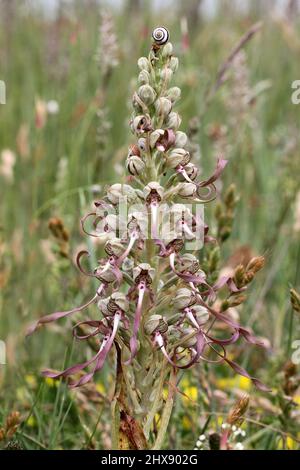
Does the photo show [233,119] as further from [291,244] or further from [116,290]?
[116,290]

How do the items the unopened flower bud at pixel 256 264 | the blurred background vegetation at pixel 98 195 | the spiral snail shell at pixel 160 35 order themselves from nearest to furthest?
1. the spiral snail shell at pixel 160 35
2. the unopened flower bud at pixel 256 264
3. the blurred background vegetation at pixel 98 195

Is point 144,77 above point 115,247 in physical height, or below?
above

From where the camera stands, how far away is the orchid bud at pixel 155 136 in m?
1.36

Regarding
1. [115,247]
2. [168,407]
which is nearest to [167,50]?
[115,247]

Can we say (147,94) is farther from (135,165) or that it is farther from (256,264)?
(256,264)

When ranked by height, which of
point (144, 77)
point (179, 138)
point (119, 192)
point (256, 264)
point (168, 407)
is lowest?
point (168, 407)

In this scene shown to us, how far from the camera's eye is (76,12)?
4355mm

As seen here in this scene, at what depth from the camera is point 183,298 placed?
1.41 metres

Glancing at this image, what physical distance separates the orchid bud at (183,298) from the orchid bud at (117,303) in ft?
0.33

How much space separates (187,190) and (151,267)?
0.56 feet

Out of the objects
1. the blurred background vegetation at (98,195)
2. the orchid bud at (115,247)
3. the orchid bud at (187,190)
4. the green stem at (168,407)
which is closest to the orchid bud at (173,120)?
the orchid bud at (187,190)

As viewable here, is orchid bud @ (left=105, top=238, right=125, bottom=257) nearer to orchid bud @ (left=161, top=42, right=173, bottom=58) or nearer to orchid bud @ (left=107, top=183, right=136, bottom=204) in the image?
orchid bud @ (left=107, top=183, right=136, bottom=204)

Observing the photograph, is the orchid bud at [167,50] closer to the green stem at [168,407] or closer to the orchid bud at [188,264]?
the orchid bud at [188,264]

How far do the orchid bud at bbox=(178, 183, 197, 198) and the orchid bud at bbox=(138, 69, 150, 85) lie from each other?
→ 0.71 ft
